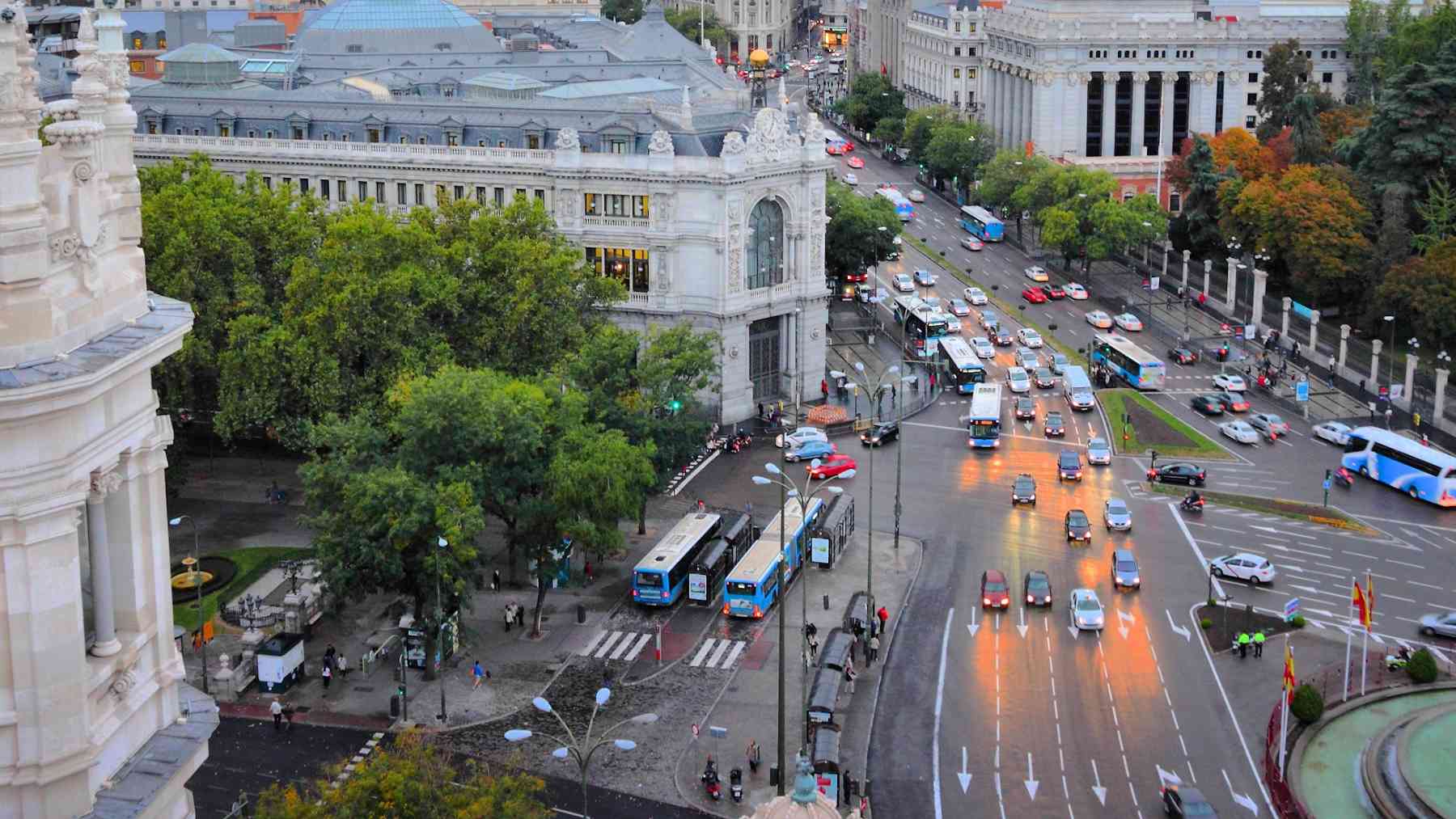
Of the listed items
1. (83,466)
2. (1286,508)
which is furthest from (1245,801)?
(83,466)

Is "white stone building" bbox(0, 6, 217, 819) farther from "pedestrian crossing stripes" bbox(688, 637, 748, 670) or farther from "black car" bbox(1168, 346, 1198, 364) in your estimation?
"black car" bbox(1168, 346, 1198, 364)

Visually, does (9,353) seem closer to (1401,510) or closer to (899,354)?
(1401,510)

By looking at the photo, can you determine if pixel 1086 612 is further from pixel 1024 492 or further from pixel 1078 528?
pixel 1024 492

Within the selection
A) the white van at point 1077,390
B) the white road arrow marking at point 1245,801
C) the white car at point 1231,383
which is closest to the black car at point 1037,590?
the white road arrow marking at point 1245,801

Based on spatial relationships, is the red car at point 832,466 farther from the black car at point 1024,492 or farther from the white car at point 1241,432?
the white car at point 1241,432

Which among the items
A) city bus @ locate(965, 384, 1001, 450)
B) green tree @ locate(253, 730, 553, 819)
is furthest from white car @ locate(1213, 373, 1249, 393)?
green tree @ locate(253, 730, 553, 819)

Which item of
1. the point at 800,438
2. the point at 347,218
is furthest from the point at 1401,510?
the point at 347,218

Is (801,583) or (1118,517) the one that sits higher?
(1118,517)

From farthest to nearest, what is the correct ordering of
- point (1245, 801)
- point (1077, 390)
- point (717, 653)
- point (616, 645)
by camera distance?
point (1077, 390) < point (616, 645) < point (717, 653) < point (1245, 801)
